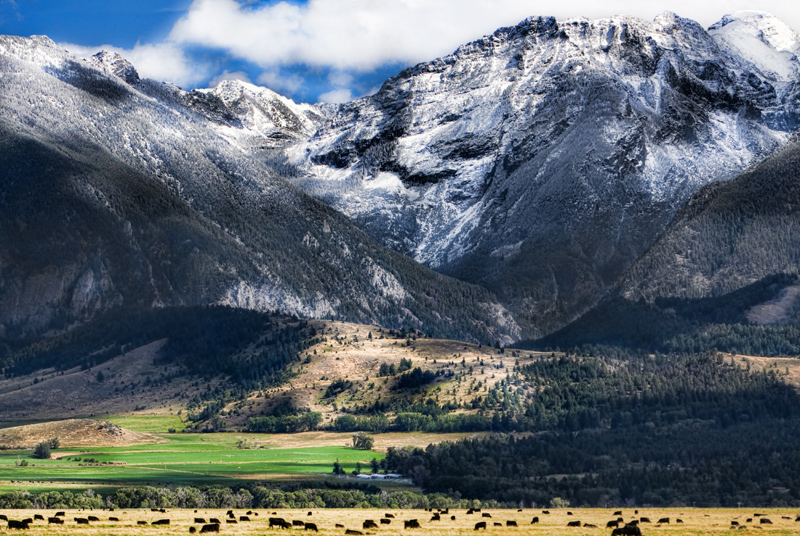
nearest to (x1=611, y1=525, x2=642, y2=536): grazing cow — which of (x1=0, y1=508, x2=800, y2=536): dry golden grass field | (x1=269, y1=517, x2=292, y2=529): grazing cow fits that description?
(x1=0, y1=508, x2=800, y2=536): dry golden grass field

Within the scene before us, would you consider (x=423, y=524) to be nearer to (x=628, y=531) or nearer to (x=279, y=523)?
(x=279, y=523)

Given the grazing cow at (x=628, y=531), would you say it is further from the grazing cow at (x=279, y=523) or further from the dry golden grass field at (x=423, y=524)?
the grazing cow at (x=279, y=523)

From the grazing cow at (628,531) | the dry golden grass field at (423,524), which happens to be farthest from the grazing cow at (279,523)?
the grazing cow at (628,531)

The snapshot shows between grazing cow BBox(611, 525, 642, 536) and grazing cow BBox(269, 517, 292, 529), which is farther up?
grazing cow BBox(269, 517, 292, 529)

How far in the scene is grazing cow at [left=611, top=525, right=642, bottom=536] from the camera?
113094 mm

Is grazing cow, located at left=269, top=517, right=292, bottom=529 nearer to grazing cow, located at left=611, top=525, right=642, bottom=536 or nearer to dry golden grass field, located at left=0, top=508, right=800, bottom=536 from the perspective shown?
dry golden grass field, located at left=0, top=508, right=800, bottom=536

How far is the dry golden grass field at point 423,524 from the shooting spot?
109438 mm

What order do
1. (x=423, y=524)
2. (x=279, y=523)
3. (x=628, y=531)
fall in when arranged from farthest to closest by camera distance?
(x=423, y=524)
(x=279, y=523)
(x=628, y=531)

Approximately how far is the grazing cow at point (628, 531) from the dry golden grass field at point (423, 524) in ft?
7.84

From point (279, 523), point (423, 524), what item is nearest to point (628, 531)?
point (423, 524)

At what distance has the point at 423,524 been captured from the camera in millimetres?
125125

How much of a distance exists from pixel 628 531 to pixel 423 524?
23.6 metres

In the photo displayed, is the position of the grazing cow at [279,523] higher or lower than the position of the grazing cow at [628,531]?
higher

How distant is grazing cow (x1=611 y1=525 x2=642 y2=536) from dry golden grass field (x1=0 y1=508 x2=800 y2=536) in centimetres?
239
